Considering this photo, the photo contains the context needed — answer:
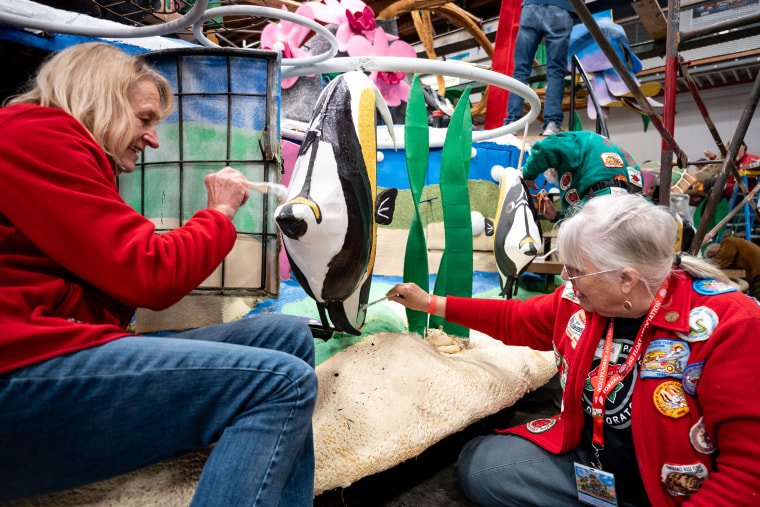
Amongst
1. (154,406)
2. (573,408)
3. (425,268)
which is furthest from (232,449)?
(425,268)

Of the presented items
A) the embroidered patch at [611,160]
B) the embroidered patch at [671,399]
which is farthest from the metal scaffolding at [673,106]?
the embroidered patch at [671,399]

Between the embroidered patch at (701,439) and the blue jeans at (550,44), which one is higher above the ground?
the blue jeans at (550,44)

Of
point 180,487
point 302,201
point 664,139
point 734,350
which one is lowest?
point 180,487

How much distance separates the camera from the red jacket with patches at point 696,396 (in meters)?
0.79

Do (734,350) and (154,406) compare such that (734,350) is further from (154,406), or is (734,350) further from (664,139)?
(154,406)

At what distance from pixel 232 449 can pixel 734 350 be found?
0.88 meters

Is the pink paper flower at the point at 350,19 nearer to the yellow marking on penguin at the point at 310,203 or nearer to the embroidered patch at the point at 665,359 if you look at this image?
the yellow marking on penguin at the point at 310,203

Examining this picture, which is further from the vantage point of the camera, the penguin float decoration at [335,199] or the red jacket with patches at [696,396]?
the penguin float decoration at [335,199]

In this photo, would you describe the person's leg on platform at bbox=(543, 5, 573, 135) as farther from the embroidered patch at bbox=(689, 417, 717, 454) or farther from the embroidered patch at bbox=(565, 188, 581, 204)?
the embroidered patch at bbox=(689, 417, 717, 454)

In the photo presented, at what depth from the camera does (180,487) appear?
0.82 m

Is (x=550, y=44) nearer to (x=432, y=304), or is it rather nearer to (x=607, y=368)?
(x=432, y=304)

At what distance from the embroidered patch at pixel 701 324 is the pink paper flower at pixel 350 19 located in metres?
1.50

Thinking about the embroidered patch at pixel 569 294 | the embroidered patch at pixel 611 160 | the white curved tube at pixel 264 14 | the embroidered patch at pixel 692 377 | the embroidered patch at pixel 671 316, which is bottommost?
the embroidered patch at pixel 692 377

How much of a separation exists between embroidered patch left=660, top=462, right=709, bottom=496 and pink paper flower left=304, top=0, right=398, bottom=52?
1710 millimetres
